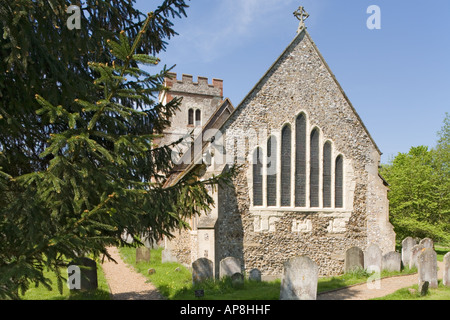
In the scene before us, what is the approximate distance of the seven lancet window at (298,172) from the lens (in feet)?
41.4

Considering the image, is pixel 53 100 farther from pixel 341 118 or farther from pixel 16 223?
pixel 341 118

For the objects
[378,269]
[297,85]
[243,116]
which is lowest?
[378,269]

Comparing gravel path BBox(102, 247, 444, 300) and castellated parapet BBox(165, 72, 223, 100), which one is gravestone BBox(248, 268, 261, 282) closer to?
gravel path BBox(102, 247, 444, 300)

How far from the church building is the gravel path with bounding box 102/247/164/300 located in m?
1.83

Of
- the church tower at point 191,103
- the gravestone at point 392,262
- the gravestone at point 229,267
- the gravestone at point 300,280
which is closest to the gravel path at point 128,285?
the gravestone at point 229,267

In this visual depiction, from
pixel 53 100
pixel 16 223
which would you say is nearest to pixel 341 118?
pixel 53 100

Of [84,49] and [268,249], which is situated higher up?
[84,49]

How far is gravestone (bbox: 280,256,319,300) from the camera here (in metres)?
7.82

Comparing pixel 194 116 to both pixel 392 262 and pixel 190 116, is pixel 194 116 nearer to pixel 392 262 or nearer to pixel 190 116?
pixel 190 116

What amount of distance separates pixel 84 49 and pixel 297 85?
960 centimetres

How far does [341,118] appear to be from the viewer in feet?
46.0

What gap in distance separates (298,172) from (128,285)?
6.91 metres

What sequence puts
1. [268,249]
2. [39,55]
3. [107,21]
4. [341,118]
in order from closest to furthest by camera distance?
[39,55], [107,21], [268,249], [341,118]

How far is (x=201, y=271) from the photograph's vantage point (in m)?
10.1
